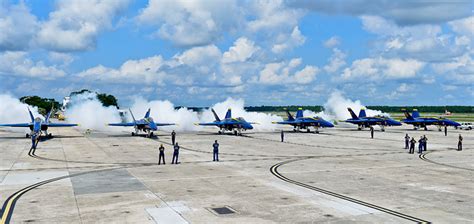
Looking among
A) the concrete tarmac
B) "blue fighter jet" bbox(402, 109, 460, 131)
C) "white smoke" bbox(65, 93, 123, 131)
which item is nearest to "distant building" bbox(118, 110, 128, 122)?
"white smoke" bbox(65, 93, 123, 131)

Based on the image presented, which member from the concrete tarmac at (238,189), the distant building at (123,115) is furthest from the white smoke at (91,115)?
the concrete tarmac at (238,189)

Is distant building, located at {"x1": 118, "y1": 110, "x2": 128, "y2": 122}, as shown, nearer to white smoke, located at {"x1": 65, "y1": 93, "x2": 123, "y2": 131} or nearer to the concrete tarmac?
white smoke, located at {"x1": 65, "y1": 93, "x2": 123, "y2": 131}

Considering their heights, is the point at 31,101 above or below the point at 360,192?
above

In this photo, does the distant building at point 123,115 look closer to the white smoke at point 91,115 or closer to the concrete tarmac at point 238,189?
the white smoke at point 91,115

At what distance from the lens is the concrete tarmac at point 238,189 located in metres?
14.2

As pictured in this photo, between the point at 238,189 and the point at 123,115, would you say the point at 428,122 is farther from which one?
the point at 238,189

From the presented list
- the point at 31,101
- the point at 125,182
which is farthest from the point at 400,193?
the point at 31,101

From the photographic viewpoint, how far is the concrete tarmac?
1419 centimetres

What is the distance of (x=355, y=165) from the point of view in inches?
1102

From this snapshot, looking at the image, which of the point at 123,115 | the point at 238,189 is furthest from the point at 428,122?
the point at 238,189

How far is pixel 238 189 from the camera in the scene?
19.1 m

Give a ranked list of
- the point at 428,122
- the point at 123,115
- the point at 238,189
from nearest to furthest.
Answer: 1. the point at 238,189
2. the point at 428,122
3. the point at 123,115

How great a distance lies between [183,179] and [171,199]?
5.22 meters

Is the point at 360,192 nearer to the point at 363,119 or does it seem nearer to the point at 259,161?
the point at 259,161
